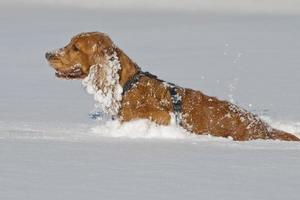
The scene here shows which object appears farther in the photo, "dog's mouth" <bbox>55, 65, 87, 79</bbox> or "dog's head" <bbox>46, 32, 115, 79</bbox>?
"dog's mouth" <bbox>55, 65, 87, 79</bbox>

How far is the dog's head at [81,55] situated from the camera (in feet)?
23.8

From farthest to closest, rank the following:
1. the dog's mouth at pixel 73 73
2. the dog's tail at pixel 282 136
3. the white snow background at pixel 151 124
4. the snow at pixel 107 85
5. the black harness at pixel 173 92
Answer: the dog's mouth at pixel 73 73 → the snow at pixel 107 85 → the black harness at pixel 173 92 → the dog's tail at pixel 282 136 → the white snow background at pixel 151 124

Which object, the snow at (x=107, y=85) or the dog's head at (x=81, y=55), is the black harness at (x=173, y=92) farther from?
the dog's head at (x=81, y=55)

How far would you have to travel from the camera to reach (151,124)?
692cm

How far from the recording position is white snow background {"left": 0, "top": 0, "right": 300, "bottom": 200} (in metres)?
4.41

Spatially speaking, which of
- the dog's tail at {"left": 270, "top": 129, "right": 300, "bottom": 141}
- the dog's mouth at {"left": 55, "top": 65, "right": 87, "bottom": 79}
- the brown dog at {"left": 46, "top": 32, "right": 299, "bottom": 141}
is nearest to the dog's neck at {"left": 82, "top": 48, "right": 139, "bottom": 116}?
the brown dog at {"left": 46, "top": 32, "right": 299, "bottom": 141}

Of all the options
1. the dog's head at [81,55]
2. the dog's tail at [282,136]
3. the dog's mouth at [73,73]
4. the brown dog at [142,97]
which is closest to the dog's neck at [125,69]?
the brown dog at [142,97]

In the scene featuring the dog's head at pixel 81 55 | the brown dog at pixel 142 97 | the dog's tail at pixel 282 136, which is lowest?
the dog's tail at pixel 282 136

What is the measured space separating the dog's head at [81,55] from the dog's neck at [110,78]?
0.06 metres

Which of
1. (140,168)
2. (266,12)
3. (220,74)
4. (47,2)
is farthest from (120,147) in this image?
(47,2)

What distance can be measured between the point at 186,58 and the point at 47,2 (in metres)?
16.0

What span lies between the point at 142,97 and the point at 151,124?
252 mm

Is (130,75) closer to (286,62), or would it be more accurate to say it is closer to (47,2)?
(286,62)

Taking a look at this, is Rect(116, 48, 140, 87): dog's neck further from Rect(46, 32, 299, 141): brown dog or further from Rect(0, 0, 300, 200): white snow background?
Rect(0, 0, 300, 200): white snow background
